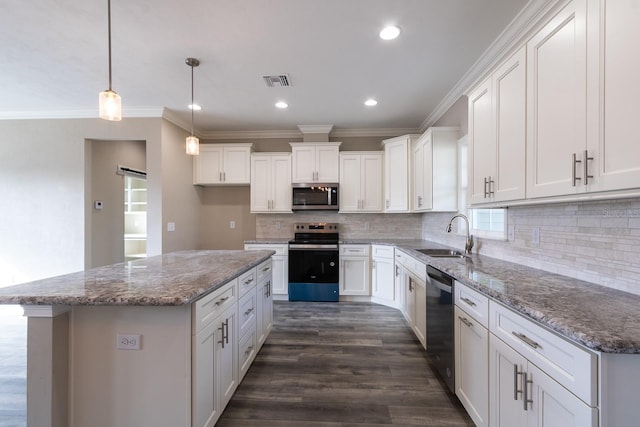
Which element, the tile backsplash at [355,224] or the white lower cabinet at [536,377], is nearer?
the white lower cabinet at [536,377]

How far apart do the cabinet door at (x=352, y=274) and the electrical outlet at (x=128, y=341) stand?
9.78ft

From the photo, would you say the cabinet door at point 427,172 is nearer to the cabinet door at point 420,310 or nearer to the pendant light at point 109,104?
the cabinet door at point 420,310

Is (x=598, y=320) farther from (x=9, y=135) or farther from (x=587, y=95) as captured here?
(x=9, y=135)

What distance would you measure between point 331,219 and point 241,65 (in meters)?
2.70

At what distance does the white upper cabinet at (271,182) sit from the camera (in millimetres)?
4410

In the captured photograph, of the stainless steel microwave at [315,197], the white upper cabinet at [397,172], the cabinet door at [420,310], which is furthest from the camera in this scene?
the stainless steel microwave at [315,197]

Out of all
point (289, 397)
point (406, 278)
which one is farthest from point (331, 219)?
point (289, 397)

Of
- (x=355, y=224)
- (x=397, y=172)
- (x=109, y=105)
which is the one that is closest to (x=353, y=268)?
(x=355, y=224)

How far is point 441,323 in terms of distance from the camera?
2.05 meters

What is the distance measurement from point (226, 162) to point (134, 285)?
331 centimetres

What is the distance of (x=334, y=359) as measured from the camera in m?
2.44

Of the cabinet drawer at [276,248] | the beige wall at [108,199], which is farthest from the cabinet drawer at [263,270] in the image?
the beige wall at [108,199]

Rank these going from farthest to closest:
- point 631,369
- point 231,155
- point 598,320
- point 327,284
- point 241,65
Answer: point 231,155
point 327,284
point 241,65
point 598,320
point 631,369

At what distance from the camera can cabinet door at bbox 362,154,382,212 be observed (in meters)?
4.32
